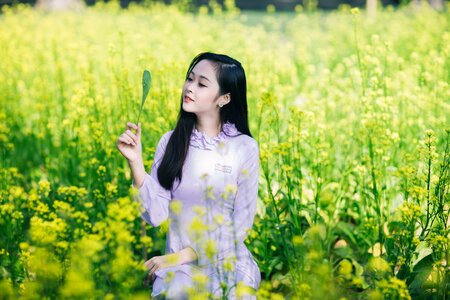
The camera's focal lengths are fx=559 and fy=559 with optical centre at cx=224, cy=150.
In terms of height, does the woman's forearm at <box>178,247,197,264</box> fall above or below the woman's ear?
below

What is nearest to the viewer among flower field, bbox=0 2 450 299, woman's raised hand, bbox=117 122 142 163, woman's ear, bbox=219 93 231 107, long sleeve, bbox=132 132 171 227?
flower field, bbox=0 2 450 299

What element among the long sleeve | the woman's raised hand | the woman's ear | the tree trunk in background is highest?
the tree trunk in background

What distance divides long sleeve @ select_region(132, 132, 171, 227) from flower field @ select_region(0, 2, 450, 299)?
17 cm

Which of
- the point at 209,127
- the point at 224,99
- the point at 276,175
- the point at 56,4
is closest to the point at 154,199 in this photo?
the point at 209,127

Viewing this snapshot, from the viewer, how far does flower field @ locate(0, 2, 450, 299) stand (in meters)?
1.92

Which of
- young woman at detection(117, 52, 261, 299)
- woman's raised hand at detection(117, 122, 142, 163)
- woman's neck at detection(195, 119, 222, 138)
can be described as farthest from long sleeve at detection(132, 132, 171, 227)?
woman's neck at detection(195, 119, 222, 138)

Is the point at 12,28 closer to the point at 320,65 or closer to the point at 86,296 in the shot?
the point at 320,65

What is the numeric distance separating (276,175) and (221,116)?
118cm

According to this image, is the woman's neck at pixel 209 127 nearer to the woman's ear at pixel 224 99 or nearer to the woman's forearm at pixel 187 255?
the woman's ear at pixel 224 99

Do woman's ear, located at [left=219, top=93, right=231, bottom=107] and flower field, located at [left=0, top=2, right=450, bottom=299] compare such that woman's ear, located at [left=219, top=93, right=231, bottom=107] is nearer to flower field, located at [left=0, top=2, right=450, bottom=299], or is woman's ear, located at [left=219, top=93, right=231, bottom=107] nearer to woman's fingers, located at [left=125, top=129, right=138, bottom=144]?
flower field, located at [left=0, top=2, right=450, bottom=299]

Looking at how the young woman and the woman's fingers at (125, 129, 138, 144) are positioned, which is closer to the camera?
the woman's fingers at (125, 129, 138, 144)

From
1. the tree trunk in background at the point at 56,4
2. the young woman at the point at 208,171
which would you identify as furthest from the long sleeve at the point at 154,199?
the tree trunk in background at the point at 56,4

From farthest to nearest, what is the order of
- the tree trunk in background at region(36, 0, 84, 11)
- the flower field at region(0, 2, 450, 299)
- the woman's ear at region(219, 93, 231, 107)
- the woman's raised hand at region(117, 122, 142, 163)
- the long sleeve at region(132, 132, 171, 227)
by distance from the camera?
1. the tree trunk in background at region(36, 0, 84, 11)
2. the woman's ear at region(219, 93, 231, 107)
3. the long sleeve at region(132, 132, 171, 227)
4. the woman's raised hand at region(117, 122, 142, 163)
5. the flower field at region(0, 2, 450, 299)

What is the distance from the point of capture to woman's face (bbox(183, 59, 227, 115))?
2.31 metres
